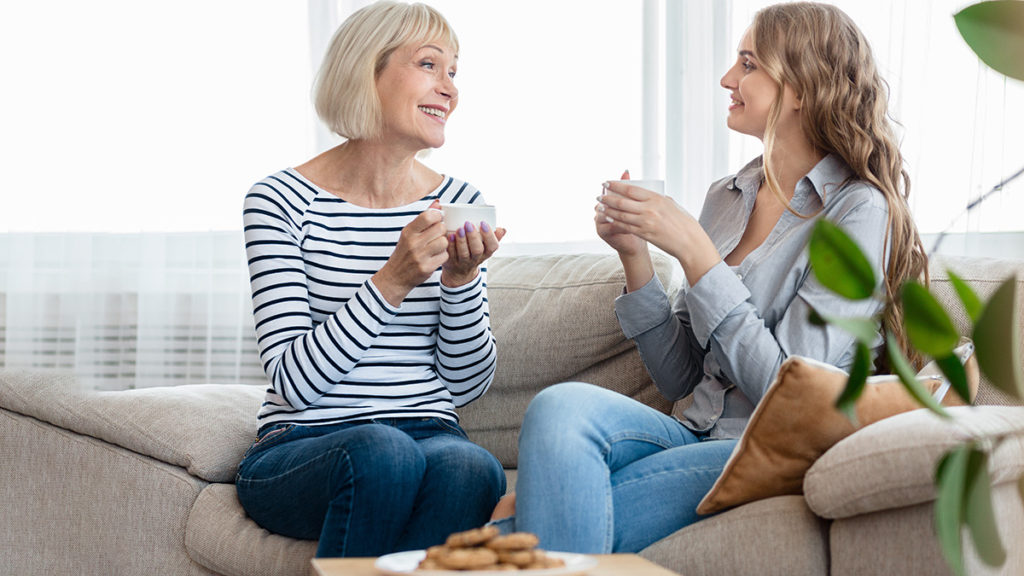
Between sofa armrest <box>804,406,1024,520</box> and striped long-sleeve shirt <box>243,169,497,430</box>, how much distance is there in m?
0.68

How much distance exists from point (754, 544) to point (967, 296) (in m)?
1.01

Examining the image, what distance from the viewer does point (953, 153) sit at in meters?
2.40

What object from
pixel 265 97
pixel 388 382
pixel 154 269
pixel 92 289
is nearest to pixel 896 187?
pixel 388 382

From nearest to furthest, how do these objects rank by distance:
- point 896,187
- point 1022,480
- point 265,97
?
point 1022,480 < point 896,187 < point 265,97

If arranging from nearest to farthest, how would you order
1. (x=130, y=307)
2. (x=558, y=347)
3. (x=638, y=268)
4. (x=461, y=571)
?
1. (x=461, y=571)
2. (x=638, y=268)
3. (x=558, y=347)
4. (x=130, y=307)

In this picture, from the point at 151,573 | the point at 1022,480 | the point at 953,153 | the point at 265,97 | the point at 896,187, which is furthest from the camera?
the point at 265,97

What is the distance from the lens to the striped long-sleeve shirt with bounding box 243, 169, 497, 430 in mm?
1512

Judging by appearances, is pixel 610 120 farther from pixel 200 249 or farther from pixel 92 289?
pixel 92 289

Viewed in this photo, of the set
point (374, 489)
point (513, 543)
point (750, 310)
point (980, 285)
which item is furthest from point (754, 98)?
point (513, 543)

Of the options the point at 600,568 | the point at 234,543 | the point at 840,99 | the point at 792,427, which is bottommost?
the point at 234,543

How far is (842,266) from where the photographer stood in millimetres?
319

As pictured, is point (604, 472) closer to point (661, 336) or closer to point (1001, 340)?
point (661, 336)

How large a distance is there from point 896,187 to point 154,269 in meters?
2.27

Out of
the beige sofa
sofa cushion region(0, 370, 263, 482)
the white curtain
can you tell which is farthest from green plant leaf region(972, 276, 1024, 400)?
the white curtain
